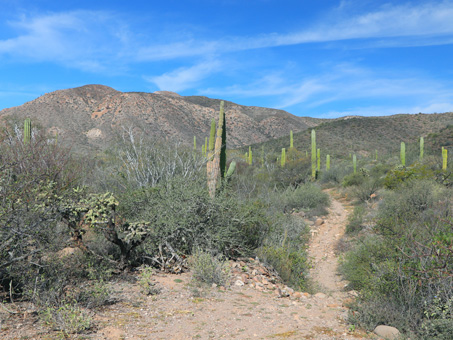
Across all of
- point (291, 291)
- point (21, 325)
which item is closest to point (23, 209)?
point (21, 325)

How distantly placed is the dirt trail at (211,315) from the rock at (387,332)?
0.60 ft

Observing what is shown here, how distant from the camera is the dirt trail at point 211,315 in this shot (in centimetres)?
397

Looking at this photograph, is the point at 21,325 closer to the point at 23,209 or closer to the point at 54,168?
the point at 23,209

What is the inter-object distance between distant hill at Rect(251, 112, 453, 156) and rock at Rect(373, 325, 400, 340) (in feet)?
122

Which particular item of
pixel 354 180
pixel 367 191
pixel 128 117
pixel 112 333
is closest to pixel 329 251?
pixel 367 191

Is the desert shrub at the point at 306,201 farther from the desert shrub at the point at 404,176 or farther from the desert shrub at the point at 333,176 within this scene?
the desert shrub at the point at 333,176

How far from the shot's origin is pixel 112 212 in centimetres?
611

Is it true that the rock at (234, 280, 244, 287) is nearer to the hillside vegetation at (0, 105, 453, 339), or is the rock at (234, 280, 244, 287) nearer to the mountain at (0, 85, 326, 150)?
the hillside vegetation at (0, 105, 453, 339)

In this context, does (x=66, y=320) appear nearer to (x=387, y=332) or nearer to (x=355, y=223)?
(x=387, y=332)

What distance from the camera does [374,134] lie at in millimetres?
51469

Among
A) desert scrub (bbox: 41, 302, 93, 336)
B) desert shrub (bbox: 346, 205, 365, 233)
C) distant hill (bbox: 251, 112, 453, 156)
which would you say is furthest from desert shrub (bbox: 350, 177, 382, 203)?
distant hill (bbox: 251, 112, 453, 156)

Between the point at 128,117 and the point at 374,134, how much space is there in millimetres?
39706

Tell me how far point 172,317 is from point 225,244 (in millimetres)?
2782

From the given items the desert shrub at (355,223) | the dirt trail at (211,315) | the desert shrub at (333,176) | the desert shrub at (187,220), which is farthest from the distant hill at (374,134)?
the dirt trail at (211,315)
